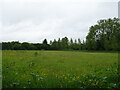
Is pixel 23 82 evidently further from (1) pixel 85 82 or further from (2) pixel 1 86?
(1) pixel 85 82

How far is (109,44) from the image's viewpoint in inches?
2581

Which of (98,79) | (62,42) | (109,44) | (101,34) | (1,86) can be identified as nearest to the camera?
(1,86)

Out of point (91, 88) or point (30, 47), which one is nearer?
point (91, 88)

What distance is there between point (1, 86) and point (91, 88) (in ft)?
8.65

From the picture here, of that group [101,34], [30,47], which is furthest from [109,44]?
[30,47]

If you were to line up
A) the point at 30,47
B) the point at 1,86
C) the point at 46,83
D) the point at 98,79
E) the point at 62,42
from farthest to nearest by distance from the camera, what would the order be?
the point at 62,42
the point at 30,47
the point at 98,79
the point at 46,83
the point at 1,86

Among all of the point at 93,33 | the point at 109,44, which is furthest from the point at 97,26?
the point at 109,44

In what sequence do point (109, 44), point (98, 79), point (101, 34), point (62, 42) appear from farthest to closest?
1. point (62, 42)
2. point (101, 34)
3. point (109, 44)
4. point (98, 79)

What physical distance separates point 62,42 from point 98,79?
87820mm

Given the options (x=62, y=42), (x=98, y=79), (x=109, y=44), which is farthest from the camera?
(x=62, y=42)

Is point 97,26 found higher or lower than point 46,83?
higher

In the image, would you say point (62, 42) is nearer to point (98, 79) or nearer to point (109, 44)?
point (109, 44)

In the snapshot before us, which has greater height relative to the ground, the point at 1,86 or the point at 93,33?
the point at 93,33

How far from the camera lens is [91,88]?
624 centimetres
